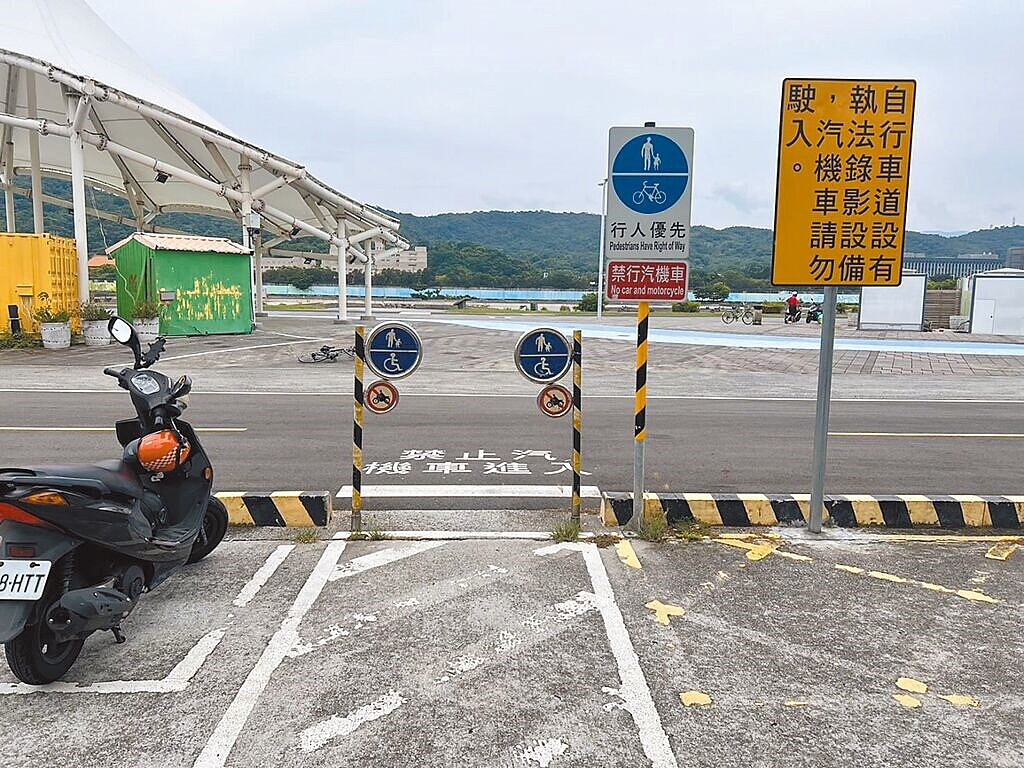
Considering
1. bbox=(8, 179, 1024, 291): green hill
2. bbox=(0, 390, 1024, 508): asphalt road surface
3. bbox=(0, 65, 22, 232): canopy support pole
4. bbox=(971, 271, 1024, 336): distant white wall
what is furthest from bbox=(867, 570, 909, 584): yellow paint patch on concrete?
bbox=(8, 179, 1024, 291): green hill

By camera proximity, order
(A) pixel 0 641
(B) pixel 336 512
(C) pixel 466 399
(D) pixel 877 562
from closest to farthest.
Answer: (A) pixel 0 641, (D) pixel 877 562, (B) pixel 336 512, (C) pixel 466 399

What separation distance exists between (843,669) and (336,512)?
4.10 m

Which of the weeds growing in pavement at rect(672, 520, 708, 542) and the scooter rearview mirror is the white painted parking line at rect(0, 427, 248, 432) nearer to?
the scooter rearview mirror

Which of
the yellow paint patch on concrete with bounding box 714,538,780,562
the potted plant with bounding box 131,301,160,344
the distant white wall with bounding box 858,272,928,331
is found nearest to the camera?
the yellow paint patch on concrete with bounding box 714,538,780,562

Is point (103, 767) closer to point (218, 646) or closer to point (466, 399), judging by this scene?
point (218, 646)

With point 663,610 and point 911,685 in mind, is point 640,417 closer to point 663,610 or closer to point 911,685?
point 663,610

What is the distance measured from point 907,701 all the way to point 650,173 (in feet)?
12.2

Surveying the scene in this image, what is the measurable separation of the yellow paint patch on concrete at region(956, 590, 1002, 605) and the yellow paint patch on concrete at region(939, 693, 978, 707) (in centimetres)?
132

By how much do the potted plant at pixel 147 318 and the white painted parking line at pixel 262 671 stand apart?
19493 millimetres

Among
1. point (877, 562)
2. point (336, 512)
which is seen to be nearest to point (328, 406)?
point (336, 512)

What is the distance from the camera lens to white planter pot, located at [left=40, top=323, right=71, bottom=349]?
20.0 metres

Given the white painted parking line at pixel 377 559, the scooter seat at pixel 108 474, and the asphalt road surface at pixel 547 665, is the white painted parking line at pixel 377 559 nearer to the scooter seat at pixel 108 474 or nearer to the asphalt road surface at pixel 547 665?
the asphalt road surface at pixel 547 665

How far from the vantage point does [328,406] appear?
39.1 feet

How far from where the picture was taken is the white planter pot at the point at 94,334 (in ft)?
68.6
